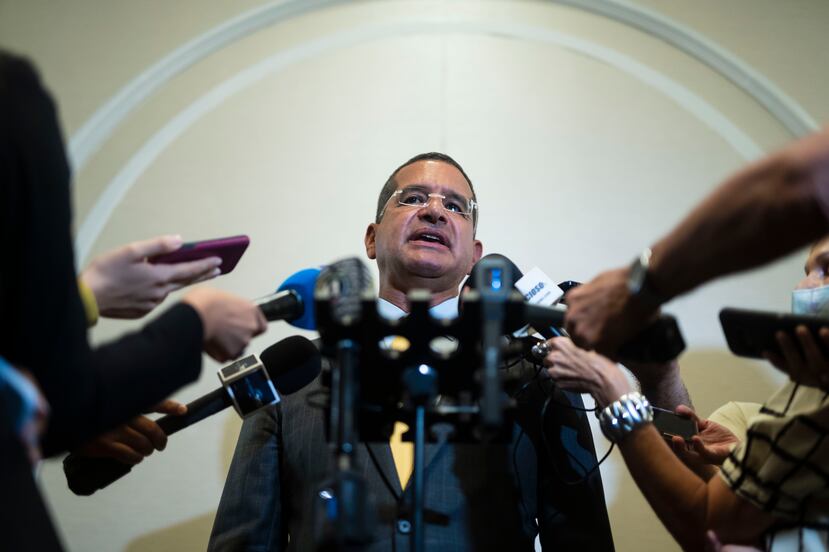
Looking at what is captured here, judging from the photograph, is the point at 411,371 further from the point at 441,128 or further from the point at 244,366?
the point at 441,128

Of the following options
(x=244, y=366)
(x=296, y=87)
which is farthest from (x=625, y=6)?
(x=244, y=366)

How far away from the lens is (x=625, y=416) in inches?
56.2

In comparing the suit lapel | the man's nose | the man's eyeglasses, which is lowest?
the suit lapel

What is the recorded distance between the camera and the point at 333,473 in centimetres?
91

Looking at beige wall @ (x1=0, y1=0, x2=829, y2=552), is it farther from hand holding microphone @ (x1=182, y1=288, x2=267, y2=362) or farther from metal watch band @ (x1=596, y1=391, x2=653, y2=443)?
hand holding microphone @ (x1=182, y1=288, x2=267, y2=362)

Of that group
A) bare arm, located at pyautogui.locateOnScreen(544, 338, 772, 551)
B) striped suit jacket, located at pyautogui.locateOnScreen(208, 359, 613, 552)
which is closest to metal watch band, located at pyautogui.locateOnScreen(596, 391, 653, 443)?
bare arm, located at pyautogui.locateOnScreen(544, 338, 772, 551)

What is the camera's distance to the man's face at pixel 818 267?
1.61 metres

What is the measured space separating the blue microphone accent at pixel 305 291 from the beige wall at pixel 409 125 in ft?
3.39

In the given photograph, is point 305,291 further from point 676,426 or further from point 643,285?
point 676,426

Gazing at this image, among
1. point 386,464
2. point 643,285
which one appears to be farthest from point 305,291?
point 643,285

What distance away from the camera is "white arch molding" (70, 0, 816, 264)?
2.49 meters

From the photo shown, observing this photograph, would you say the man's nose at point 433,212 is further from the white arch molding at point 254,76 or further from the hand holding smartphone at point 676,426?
the white arch molding at point 254,76

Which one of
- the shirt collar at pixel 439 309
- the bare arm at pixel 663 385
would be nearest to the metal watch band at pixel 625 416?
the bare arm at pixel 663 385

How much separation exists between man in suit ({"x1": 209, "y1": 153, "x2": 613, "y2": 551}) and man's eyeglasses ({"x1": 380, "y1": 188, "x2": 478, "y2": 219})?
0.49 m
